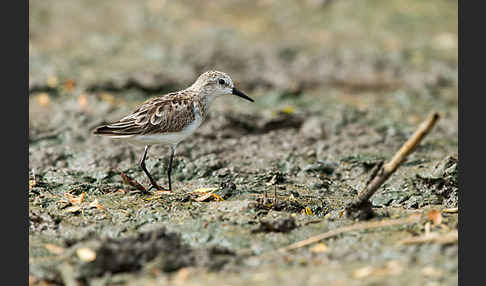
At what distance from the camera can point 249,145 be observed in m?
8.34

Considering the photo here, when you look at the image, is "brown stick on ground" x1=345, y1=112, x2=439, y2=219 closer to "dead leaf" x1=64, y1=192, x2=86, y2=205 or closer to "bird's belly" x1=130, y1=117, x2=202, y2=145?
"bird's belly" x1=130, y1=117, x2=202, y2=145

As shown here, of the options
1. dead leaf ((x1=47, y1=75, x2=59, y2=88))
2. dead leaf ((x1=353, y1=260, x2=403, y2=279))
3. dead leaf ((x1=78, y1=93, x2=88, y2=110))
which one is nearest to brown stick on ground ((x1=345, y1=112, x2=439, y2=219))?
dead leaf ((x1=353, y1=260, x2=403, y2=279))

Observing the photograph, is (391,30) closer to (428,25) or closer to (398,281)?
(428,25)

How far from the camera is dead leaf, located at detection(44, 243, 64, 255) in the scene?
501 cm

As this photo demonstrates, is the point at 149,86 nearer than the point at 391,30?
Yes

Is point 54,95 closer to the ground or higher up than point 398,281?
higher up

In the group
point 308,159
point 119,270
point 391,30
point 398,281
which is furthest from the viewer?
point 391,30

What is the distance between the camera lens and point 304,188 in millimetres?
6816

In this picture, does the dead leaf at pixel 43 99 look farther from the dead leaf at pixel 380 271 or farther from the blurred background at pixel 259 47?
the dead leaf at pixel 380 271

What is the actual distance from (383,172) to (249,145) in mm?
3572

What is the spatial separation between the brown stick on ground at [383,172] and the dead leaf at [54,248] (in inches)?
89.4

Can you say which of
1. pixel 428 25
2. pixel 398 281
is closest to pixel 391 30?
pixel 428 25

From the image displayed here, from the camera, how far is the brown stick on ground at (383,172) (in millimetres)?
4500

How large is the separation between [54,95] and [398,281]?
7.47 metres
